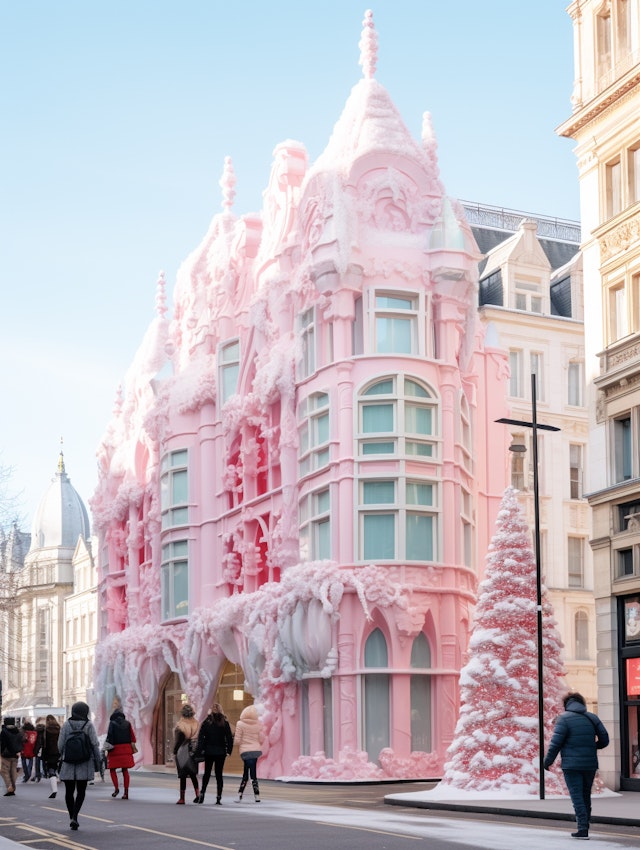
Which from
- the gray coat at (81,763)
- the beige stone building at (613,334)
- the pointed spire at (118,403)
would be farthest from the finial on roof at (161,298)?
the gray coat at (81,763)

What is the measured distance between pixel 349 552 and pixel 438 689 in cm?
442

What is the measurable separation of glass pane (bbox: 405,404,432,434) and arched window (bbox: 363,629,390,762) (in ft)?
18.4

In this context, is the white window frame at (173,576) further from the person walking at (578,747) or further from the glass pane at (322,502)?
the person walking at (578,747)

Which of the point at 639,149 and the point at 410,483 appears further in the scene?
the point at 410,483

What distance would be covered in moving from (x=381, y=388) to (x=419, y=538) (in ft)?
13.9

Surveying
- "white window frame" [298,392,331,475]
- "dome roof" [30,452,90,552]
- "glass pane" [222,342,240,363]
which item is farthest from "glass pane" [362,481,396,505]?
"dome roof" [30,452,90,552]

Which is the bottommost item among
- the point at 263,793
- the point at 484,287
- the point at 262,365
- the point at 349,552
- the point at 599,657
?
the point at 263,793

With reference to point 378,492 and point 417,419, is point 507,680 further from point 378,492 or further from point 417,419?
point 417,419

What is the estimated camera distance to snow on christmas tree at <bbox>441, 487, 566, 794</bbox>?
29.3 metres

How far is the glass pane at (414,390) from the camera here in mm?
42312

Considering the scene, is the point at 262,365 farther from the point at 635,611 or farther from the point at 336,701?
the point at 635,611

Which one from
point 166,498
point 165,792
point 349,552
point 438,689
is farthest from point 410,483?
point 166,498

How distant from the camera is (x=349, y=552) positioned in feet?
135

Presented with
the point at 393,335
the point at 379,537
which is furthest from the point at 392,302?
the point at 379,537
